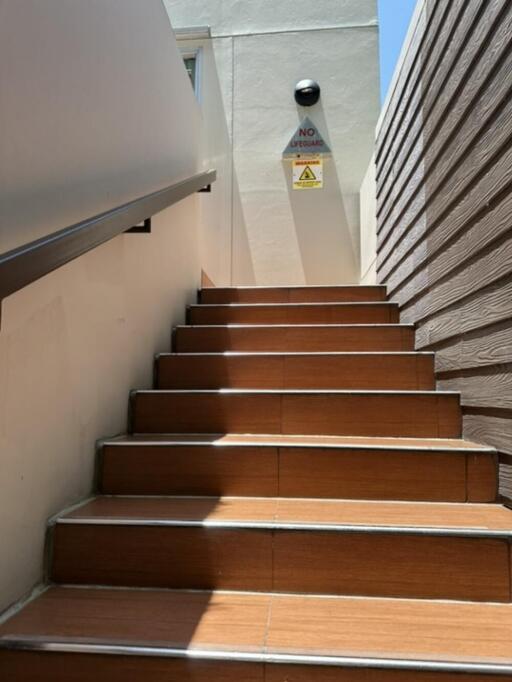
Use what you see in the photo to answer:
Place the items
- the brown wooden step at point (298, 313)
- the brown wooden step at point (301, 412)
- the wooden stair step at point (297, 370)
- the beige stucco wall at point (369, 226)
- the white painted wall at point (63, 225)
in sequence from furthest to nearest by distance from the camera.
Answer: the beige stucco wall at point (369, 226)
the brown wooden step at point (298, 313)
the wooden stair step at point (297, 370)
the brown wooden step at point (301, 412)
the white painted wall at point (63, 225)

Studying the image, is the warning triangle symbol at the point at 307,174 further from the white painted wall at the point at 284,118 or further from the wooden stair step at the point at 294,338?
the wooden stair step at the point at 294,338

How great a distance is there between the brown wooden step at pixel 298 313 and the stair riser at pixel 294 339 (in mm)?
271

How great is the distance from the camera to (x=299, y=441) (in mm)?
2016


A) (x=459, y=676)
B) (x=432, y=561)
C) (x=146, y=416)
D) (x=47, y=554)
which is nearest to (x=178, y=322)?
(x=146, y=416)

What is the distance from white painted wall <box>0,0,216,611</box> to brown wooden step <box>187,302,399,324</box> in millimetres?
522

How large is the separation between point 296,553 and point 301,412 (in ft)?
2.46

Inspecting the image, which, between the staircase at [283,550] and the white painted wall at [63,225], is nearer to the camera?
the staircase at [283,550]

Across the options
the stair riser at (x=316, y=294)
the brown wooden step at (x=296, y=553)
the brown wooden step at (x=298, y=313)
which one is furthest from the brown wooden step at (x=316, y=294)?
the brown wooden step at (x=296, y=553)

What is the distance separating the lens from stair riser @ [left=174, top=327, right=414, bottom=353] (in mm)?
2744

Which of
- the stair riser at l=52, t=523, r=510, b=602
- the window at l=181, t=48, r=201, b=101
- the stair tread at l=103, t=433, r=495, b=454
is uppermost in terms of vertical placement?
the window at l=181, t=48, r=201, b=101

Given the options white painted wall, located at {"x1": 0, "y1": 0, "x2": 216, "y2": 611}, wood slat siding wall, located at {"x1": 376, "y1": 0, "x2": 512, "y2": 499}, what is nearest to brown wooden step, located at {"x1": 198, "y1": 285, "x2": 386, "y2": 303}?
wood slat siding wall, located at {"x1": 376, "y1": 0, "x2": 512, "y2": 499}

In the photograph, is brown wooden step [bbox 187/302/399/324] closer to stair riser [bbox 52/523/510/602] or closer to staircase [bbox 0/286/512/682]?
staircase [bbox 0/286/512/682]

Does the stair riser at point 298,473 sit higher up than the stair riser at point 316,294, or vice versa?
the stair riser at point 316,294

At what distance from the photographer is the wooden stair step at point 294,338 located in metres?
2.74
